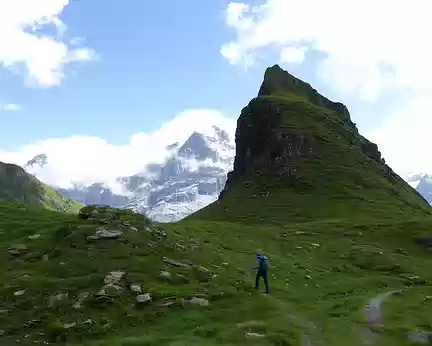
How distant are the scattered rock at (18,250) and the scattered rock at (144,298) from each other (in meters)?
17.1

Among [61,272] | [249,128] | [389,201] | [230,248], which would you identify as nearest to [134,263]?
[61,272]

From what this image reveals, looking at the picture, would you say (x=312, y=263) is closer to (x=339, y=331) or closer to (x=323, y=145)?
(x=339, y=331)

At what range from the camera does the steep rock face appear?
131750 millimetres

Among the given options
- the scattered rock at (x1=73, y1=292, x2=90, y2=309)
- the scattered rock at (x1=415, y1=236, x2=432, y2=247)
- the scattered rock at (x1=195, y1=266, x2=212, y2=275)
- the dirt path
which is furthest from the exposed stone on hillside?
the scattered rock at (x1=73, y1=292, x2=90, y2=309)

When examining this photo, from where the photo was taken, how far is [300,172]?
153m

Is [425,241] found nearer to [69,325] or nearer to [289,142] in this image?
[69,325]

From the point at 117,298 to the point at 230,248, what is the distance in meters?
31.8

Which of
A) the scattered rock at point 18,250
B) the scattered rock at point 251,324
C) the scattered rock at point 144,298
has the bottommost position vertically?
the scattered rock at point 251,324

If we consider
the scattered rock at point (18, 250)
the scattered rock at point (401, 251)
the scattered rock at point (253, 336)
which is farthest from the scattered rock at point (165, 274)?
the scattered rock at point (401, 251)

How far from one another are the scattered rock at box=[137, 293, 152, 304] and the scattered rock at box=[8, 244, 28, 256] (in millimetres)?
17095

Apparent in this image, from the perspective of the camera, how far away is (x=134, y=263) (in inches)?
1629

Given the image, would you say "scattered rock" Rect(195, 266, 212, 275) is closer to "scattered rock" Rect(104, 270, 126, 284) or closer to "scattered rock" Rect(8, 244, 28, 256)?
"scattered rock" Rect(104, 270, 126, 284)

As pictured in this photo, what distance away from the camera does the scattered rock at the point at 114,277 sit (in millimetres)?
37425

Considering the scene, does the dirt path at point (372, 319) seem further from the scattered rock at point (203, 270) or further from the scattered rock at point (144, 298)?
the scattered rock at point (144, 298)
